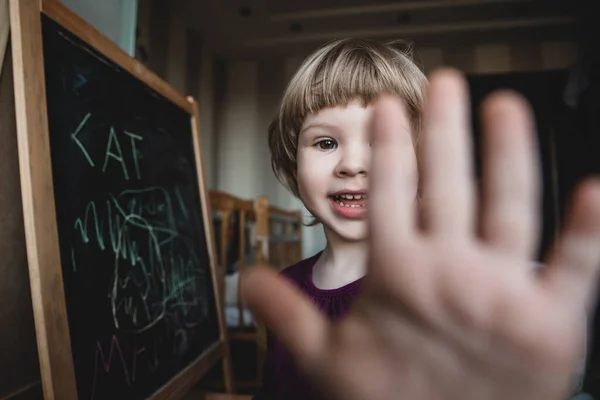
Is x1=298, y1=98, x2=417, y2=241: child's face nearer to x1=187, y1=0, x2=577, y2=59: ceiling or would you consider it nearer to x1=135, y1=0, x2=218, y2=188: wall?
x1=135, y1=0, x2=218, y2=188: wall

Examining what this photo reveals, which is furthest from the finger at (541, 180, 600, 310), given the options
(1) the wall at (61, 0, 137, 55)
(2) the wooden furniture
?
(1) the wall at (61, 0, 137, 55)

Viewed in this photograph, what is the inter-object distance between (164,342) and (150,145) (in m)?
0.47

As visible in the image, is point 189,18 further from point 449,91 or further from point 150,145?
point 449,91

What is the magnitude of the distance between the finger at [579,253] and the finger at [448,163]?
0.16ft

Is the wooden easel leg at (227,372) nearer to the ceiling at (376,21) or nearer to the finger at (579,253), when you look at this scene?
the finger at (579,253)

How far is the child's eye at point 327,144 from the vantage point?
56 centimetres

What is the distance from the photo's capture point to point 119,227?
791mm

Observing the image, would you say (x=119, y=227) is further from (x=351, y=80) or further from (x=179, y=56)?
(x=179, y=56)

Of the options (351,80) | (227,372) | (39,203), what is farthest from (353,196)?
(227,372)

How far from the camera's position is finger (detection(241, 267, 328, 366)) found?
0.78 ft

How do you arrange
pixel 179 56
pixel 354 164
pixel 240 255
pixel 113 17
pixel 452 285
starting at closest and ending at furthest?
pixel 452 285
pixel 354 164
pixel 113 17
pixel 240 255
pixel 179 56

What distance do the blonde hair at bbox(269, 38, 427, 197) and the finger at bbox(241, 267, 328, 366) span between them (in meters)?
0.35

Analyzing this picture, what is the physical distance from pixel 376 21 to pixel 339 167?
2.97 meters

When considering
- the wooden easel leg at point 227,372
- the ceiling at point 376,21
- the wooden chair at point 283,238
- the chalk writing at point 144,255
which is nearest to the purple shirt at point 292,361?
the chalk writing at point 144,255
